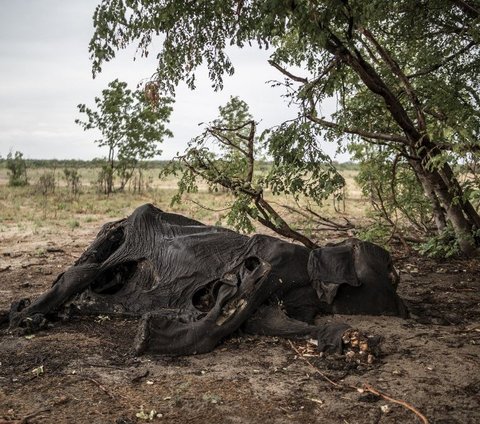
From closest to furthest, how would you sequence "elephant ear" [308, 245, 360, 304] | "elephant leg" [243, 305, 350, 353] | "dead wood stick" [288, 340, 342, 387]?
"dead wood stick" [288, 340, 342, 387]
"elephant leg" [243, 305, 350, 353]
"elephant ear" [308, 245, 360, 304]

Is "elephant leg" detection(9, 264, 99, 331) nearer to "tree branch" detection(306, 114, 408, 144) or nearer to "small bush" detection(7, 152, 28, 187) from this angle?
"tree branch" detection(306, 114, 408, 144)

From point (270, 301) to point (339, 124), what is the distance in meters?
3.09

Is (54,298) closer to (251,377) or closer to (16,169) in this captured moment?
(251,377)

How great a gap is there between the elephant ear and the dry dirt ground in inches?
15.1

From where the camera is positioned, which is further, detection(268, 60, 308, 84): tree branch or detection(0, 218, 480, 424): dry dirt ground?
detection(268, 60, 308, 84): tree branch

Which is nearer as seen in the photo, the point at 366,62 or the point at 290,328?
the point at 290,328

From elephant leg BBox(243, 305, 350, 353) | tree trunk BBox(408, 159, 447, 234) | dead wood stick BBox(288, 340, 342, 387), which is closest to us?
dead wood stick BBox(288, 340, 342, 387)

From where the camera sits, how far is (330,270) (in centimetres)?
436

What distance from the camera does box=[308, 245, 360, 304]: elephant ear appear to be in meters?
4.29

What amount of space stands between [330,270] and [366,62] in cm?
319

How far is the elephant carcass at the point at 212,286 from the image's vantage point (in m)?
3.95

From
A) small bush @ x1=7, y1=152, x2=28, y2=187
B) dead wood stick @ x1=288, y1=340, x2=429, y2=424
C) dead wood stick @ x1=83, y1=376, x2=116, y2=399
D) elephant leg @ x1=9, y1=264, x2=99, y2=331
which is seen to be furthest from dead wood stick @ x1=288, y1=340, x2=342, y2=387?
small bush @ x1=7, y1=152, x2=28, y2=187

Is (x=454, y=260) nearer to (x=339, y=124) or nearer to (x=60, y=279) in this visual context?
(x=339, y=124)

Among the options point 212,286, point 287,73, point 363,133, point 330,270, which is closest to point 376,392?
point 330,270
